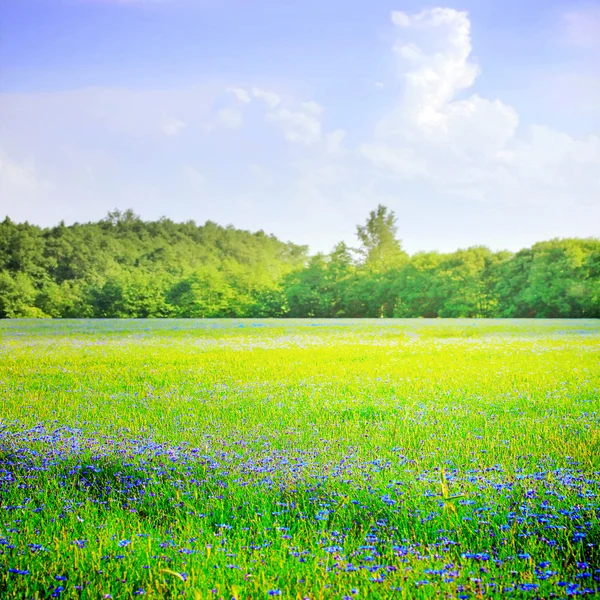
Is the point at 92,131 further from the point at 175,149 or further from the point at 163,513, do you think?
the point at 163,513

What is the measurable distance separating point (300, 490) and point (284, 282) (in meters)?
58.0

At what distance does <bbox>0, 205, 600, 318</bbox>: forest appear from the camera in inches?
1924

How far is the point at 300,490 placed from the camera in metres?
4.99

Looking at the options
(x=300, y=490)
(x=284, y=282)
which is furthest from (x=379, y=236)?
(x=300, y=490)

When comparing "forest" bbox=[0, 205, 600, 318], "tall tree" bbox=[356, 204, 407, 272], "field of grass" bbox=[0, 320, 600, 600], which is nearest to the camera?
"field of grass" bbox=[0, 320, 600, 600]

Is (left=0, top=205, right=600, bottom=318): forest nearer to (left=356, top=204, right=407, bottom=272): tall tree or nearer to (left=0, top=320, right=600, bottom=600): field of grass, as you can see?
(left=356, top=204, right=407, bottom=272): tall tree

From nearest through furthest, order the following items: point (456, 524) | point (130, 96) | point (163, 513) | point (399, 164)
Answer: point (456, 524), point (163, 513), point (130, 96), point (399, 164)

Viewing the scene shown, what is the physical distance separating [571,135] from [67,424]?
31.6 m

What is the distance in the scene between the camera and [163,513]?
459cm

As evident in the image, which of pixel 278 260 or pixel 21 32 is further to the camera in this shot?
pixel 278 260

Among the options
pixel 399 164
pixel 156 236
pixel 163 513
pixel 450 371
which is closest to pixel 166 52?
pixel 450 371

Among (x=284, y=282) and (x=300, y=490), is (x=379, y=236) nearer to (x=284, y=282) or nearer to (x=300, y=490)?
(x=284, y=282)

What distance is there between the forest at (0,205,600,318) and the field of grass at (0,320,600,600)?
41.5 metres

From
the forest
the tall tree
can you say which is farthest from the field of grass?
the tall tree
